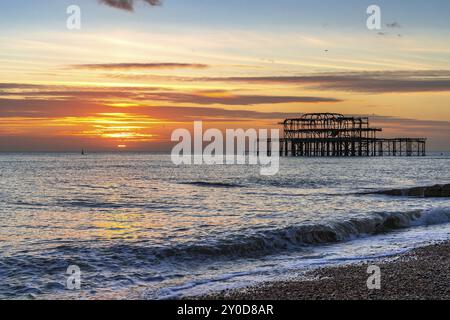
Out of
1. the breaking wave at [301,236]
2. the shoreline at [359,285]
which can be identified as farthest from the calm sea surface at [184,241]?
the shoreline at [359,285]

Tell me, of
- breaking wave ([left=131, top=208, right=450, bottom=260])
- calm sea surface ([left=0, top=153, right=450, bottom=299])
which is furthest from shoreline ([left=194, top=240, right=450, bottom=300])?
breaking wave ([left=131, top=208, right=450, bottom=260])

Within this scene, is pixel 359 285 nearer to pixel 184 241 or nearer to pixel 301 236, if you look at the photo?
pixel 184 241

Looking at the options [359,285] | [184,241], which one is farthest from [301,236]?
[359,285]

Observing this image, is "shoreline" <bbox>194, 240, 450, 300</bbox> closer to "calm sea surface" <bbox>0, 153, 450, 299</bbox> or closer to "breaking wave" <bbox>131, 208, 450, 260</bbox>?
"calm sea surface" <bbox>0, 153, 450, 299</bbox>

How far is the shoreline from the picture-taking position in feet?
28.0

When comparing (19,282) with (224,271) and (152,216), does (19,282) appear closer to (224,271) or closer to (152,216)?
(224,271)

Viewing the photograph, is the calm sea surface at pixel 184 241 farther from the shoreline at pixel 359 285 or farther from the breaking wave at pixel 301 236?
the shoreline at pixel 359 285

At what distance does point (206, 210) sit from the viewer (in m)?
22.8

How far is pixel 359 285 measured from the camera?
9227 millimetres

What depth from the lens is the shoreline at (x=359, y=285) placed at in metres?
8.52

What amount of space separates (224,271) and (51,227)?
8.04 metres

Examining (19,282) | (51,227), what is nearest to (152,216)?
(51,227)
